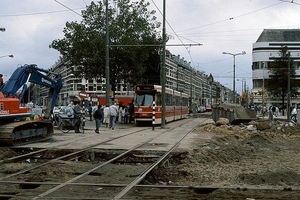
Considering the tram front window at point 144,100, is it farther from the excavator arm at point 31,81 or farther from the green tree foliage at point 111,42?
the excavator arm at point 31,81

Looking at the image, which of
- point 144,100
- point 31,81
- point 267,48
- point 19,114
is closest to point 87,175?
point 19,114

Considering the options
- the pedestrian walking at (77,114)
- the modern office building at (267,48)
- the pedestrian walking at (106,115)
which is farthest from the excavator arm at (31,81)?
the modern office building at (267,48)

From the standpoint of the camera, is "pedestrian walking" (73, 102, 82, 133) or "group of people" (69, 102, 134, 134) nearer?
"pedestrian walking" (73, 102, 82, 133)

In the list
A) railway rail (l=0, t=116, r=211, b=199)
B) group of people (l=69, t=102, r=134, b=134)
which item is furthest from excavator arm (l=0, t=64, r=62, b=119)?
railway rail (l=0, t=116, r=211, b=199)

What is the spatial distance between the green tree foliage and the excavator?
15.0 meters

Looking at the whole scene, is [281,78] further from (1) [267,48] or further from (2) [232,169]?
(2) [232,169]

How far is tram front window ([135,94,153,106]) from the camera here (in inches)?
1390


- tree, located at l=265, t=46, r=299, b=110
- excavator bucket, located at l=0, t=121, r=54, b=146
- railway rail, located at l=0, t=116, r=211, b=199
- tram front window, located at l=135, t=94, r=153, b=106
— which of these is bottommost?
railway rail, located at l=0, t=116, r=211, b=199

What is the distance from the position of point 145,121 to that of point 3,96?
18.4 meters

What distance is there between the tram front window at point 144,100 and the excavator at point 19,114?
40.6 ft

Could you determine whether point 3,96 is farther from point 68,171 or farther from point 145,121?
point 145,121

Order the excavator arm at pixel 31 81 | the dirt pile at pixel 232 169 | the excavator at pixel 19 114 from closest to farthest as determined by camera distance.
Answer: the dirt pile at pixel 232 169 < the excavator at pixel 19 114 < the excavator arm at pixel 31 81

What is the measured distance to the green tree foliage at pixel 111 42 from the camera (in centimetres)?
3838

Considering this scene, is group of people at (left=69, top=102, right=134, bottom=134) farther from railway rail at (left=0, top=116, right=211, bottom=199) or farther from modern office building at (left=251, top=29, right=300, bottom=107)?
modern office building at (left=251, top=29, right=300, bottom=107)
